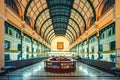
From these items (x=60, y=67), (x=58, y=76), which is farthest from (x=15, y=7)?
(x=58, y=76)

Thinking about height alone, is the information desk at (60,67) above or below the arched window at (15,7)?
below

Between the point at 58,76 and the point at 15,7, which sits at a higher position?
the point at 15,7

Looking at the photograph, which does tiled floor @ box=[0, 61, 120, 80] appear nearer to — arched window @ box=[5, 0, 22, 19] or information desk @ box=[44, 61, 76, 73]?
information desk @ box=[44, 61, 76, 73]

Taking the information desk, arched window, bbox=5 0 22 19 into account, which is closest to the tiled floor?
the information desk

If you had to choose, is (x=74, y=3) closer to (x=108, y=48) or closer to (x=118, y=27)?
(x=108, y=48)

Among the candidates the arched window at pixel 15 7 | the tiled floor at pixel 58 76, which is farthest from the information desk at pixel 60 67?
the arched window at pixel 15 7

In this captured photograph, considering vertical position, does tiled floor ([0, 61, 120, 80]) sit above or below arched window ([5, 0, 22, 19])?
below

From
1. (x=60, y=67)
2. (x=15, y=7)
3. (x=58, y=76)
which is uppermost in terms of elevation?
(x=15, y=7)

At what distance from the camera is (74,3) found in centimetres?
3931

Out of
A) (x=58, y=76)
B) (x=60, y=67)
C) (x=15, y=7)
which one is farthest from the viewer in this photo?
(x=15, y=7)

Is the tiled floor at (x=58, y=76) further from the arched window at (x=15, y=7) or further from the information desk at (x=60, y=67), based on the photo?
the arched window at (x=15, y=7)

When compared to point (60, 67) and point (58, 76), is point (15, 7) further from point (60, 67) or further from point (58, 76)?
point (58, 76)

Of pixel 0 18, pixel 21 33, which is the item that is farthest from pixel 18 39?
pixel 0 18

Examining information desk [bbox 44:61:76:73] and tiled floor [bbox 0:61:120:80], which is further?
information desk [bbox 44:61:76:73]
